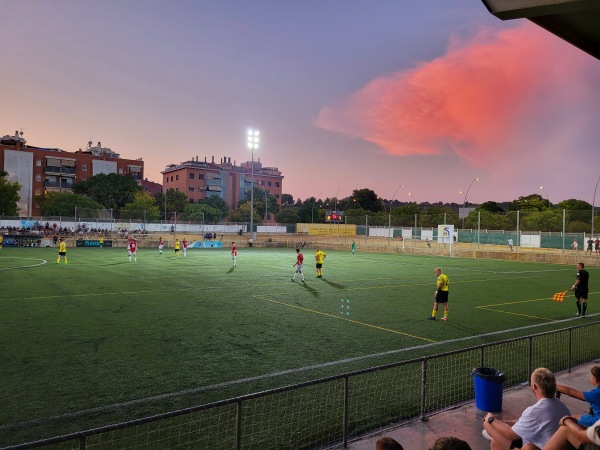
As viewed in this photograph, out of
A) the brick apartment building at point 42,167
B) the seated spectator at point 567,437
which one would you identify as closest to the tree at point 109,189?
the brick apartment building at point 42,167

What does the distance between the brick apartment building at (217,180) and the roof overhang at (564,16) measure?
118 meters

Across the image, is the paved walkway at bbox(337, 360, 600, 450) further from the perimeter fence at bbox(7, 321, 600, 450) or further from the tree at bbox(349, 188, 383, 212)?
the tree at bbox(349, 188, 383, 212)

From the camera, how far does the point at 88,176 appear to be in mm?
100875

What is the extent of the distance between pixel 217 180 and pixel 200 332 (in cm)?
12023

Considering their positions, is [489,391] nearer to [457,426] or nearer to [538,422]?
[457,426]

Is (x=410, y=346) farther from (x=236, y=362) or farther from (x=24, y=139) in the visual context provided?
(x=24, y=139)

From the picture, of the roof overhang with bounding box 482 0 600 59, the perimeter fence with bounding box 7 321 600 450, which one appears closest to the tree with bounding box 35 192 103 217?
the perimeter fence with bounding box 7 321 600 450

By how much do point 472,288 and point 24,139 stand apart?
10034cm

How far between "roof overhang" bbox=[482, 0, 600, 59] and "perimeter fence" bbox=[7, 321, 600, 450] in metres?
4.70

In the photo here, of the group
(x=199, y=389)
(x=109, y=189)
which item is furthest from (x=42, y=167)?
(x=199, y=389)

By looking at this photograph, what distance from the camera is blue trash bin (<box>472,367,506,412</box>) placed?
7.27 metres

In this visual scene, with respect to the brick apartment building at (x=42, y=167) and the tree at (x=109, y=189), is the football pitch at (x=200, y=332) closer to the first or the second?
the tree at (x=109, y=189)

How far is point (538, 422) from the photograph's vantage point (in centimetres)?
513

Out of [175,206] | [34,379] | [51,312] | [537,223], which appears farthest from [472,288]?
[175,206]
